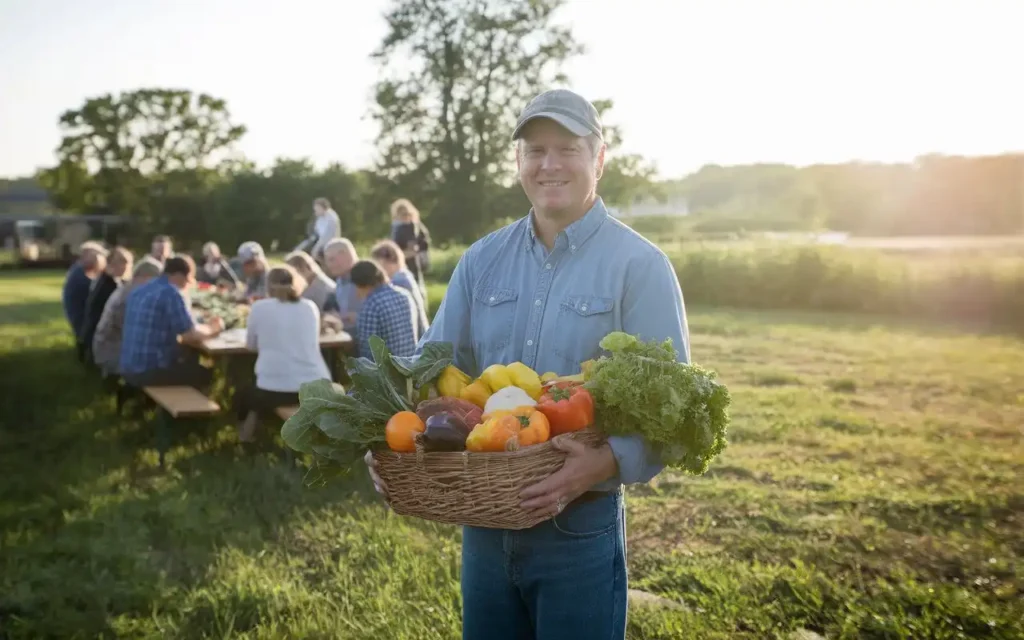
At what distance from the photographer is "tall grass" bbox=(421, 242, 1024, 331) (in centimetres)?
1867

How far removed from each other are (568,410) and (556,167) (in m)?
0.71

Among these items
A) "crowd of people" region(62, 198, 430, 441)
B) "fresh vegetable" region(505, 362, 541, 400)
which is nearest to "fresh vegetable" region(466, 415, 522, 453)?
"fresh vegetable" region(505, 362, 541, 400)

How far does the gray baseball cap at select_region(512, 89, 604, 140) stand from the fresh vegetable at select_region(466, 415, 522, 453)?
82 cm

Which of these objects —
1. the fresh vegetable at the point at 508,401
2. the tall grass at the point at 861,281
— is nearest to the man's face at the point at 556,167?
the fresh vegetable at the point at 508,401

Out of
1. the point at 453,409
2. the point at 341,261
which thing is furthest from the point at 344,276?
the point at 453,409

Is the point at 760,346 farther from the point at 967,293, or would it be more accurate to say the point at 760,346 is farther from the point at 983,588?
the point at 983,588

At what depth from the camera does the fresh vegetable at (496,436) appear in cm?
203

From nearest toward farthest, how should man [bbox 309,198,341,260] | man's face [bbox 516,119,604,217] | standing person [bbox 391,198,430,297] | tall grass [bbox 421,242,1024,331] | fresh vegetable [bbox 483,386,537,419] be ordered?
fresh vegetable [bbox 483,386,537,419], man's face [bbox 516,119,604,217], standing person [bbox 391,198,430,297], man [bbox 309,198,341,260], tall grass [bbox 421,242,1024,331]

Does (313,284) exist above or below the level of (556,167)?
below

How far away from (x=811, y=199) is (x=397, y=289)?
29.5m

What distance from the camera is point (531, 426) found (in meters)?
2.05

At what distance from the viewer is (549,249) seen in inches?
99.7

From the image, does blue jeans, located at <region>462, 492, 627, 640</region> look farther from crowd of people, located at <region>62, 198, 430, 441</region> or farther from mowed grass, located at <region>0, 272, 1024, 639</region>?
crowd of people, located at <region>62, 198, 430, 441</region>

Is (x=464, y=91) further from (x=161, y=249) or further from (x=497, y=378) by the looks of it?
(x=497, y=378)
